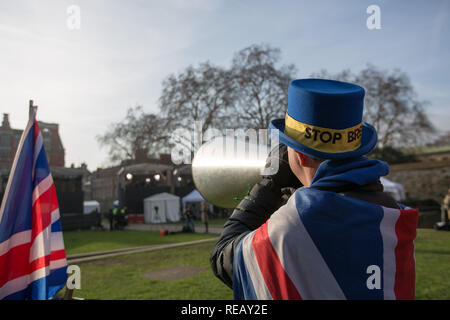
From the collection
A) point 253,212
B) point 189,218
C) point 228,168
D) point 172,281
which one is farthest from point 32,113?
point 189,218

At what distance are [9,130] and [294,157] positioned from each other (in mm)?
59950

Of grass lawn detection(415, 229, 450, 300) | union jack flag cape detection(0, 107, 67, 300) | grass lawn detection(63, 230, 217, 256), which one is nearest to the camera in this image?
union jack flag cape detection(0, 107, 67, 300)

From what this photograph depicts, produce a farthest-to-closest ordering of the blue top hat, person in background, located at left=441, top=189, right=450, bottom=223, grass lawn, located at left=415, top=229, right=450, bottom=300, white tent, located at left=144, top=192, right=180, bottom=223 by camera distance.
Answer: white tent, located at left=144, top=192, right=180, bottom=223, person in background, located at left=441, top=189, right=450, bottom=223, grass lawn, located at left=415, top=229, right=450, bottom=300, the blue top hat

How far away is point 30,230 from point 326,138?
2.94 metres

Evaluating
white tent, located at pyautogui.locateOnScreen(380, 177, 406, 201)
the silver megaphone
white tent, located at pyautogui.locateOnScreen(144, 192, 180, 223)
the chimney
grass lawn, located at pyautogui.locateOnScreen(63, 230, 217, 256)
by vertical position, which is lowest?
white tent, located at pyautogui.locateOnScreen(144, 192, 180, 223)

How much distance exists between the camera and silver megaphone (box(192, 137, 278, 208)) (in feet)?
5.00

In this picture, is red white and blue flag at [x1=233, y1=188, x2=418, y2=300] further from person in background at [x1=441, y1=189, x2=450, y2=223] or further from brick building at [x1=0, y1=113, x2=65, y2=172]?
brick building at [x1=0, y1=113, x2=65, y2=172]

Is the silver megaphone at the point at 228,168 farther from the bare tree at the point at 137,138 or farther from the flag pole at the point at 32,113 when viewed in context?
the bare tree at the point at 137,138

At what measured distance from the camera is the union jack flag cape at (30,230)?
2781 mm

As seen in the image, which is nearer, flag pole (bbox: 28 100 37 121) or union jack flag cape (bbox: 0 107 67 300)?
union jack flag cape (bbox: 0 107 67 300)

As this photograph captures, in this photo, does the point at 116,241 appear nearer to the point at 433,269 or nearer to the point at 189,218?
the point at 189,218

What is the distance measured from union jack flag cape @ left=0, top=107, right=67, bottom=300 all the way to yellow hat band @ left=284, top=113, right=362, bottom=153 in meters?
2.77

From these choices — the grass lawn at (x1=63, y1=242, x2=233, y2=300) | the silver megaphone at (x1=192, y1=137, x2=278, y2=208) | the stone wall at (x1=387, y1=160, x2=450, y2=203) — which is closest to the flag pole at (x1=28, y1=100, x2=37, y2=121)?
the silver megaphone at (x1=192, y1=137, x2=278, y2=208)

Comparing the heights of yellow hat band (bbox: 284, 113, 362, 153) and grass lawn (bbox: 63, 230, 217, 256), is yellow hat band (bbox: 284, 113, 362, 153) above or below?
above
